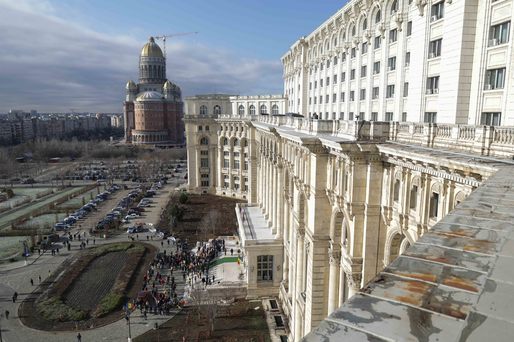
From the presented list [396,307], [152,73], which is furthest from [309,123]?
[152,73]

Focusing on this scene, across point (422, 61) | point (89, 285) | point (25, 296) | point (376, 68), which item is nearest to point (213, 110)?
point (89, 285)

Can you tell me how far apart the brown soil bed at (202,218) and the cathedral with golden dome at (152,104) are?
79.6 meters

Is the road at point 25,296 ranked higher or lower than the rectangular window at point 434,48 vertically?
lower

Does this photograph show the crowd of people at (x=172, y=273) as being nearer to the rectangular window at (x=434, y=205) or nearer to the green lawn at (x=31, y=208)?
the rectangular window at (x=434, y=205)

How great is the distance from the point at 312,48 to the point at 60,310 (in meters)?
42.7

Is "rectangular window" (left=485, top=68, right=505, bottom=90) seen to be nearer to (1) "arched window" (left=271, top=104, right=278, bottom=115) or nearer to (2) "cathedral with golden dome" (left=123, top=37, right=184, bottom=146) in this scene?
(1) "arched window" (left=271, top=104, right=278, bottom=115)

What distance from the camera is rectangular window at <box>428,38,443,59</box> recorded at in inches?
824

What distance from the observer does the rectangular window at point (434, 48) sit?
824 inches

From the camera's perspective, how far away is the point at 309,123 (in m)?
26.4

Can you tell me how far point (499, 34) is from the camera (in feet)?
56.3

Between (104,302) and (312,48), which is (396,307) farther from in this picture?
(312,48)

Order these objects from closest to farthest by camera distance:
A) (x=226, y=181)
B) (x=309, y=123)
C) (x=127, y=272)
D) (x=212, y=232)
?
(x=309, y=123), (x=127, y=272), (x=212, y=232), (x=226, y=181)

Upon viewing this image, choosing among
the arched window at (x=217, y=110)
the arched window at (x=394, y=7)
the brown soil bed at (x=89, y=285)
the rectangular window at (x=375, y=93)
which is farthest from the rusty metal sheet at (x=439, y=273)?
the arched window at (x=217, y=110)

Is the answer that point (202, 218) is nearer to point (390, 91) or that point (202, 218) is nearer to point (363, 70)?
point (363, 70)
